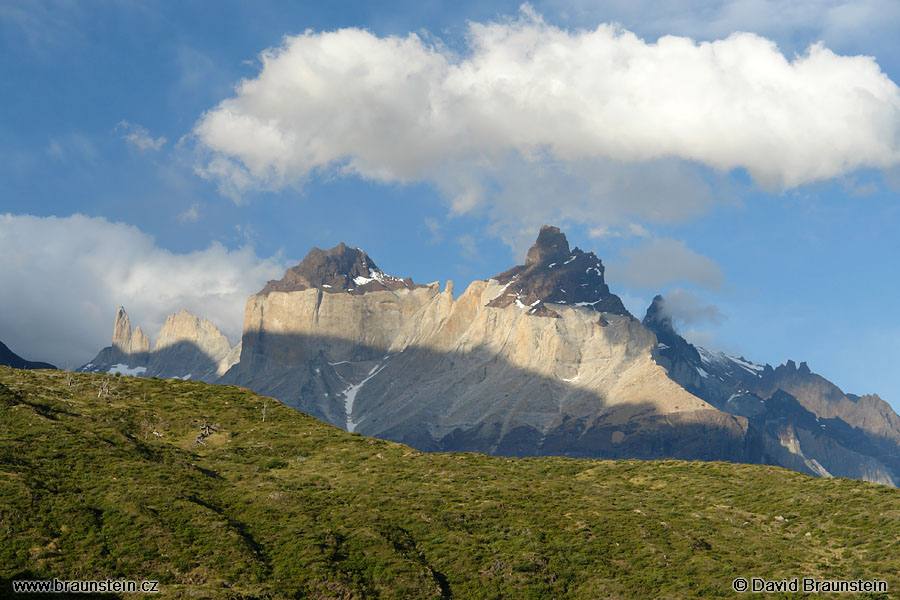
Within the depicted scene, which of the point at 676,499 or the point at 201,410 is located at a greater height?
the point at 201,410

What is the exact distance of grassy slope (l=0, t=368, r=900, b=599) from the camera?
55.1 m

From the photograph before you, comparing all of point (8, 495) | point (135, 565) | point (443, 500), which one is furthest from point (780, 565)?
point (8, 495)

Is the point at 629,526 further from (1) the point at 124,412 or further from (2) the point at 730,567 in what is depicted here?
(1) the point at 124,412

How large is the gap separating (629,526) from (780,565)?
11.1 meters

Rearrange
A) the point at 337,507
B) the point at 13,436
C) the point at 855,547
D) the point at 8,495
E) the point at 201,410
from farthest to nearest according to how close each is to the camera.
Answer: the point at 201,410 < the point at 13,436 < the point at 337,507 < the point at 855,547 < the point at 8,495

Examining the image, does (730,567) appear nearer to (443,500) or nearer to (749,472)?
(443,500)

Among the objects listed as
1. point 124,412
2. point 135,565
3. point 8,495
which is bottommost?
point 135,565

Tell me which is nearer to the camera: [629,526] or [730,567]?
[730,567]

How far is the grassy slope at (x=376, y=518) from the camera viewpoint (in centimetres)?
5512

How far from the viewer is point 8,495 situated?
58250 millimetres

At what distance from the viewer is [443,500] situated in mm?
70000

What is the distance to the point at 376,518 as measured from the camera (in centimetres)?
6391

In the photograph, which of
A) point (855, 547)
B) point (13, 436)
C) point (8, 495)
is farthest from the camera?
point (13, 436)

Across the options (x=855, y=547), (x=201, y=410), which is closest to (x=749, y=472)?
(x=855, y=547)
